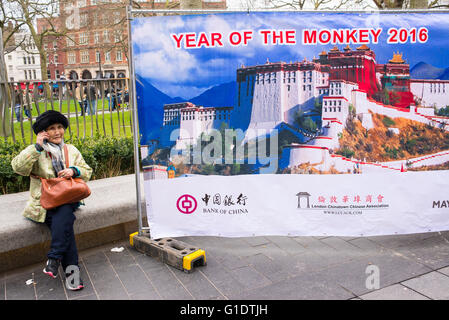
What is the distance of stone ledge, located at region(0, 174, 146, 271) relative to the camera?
3.72m

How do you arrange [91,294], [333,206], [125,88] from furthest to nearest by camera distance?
1. [125,88]
2. [333,206]
3. [91,294]

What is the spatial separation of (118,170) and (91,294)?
2.82 metres

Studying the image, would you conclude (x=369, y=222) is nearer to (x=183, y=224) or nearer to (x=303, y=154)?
(x=303, y=154)

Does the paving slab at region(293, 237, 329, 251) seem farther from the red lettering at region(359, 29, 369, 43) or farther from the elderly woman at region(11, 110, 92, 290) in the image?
the elderly woman at region(11, 110, 92, 290)

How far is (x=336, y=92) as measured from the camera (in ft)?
12.5

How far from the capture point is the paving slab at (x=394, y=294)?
10.7 ft

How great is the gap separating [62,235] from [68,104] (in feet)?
9.82

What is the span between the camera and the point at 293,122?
3.83m

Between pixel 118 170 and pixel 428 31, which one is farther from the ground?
pixel 428 31

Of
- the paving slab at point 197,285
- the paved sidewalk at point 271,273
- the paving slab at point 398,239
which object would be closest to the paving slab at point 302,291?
the paved sidewalk at point 271,273

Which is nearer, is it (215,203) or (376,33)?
(376,33)

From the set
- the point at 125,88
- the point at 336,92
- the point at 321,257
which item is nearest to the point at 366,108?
the point at 336,92

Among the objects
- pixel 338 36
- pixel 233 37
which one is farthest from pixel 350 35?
pixel 233 37

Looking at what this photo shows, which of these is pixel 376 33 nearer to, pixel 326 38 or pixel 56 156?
pixel 326 38
